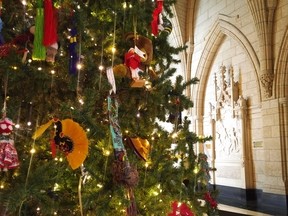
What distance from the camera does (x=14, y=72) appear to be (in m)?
1.75

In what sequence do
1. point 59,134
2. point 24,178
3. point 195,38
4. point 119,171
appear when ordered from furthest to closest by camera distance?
point 195,38 → point 119,171 → point 59,134 → point 24,178

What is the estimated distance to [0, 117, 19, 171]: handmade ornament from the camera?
1.47 metres

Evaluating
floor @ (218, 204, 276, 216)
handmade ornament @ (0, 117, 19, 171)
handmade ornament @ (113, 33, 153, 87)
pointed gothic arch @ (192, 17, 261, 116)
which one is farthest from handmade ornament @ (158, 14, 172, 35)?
pointed gothic arch @ (192, 17, 261, 116)

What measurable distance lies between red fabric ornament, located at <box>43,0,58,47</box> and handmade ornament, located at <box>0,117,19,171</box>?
495 mm

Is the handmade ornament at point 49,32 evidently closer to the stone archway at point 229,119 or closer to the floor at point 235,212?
the floor at point 235,212

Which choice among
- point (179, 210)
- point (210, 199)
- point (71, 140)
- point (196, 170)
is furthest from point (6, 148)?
point (210, 199)

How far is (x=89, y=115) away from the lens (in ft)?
5.40

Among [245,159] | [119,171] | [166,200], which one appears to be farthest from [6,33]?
[245,159]

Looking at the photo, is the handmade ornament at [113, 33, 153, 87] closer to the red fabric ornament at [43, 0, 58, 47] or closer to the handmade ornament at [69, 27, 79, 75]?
the handmade ornament at [69, 27, 79, 75]

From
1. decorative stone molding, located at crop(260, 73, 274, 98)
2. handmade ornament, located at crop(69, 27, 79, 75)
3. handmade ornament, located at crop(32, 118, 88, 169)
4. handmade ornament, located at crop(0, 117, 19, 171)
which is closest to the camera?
handmade ornament, located at crop(0, 117, 19, 171)

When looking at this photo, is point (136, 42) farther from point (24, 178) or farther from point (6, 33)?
point (24, 178)

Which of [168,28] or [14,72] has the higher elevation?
[168,28]

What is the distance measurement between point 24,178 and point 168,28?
1.84m

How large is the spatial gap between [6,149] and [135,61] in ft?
3.36
